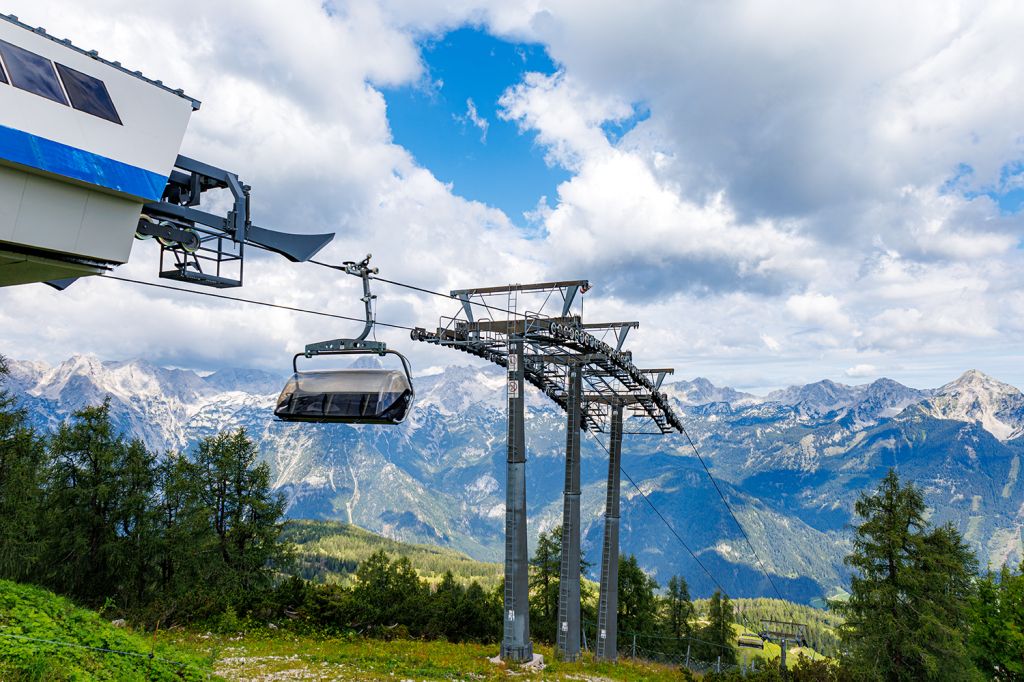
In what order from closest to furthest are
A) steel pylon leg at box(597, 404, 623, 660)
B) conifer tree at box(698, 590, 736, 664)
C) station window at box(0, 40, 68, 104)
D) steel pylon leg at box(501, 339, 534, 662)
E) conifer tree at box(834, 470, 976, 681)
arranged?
station window at box(0, 40, 68, 104), steel pylon leg at box(501, 339, 534, 662), conifer tree at box(834, 470, 976, 681), steel pylon leg at box(597, 404, 623, 660), conifer tree at box(698, 590, 736, 664)

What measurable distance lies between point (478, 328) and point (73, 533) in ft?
92.0

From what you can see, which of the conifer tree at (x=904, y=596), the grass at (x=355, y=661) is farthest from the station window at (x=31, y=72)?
the conifer tree at (x=904, y=596)

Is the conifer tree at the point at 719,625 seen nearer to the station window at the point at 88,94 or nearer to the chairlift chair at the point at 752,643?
the chairlift chair at the point at 752,643

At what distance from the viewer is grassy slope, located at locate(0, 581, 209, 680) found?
Result: 11648 mm

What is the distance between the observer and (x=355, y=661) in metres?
21.5

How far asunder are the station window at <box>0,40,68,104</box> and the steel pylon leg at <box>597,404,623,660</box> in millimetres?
26068

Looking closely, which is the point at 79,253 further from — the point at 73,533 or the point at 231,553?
the point at 73,533

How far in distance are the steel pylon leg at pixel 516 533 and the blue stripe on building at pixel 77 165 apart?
53.2 ft

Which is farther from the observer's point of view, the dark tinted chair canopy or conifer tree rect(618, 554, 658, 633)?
conifer tree rect(618, 554, 658, 633)

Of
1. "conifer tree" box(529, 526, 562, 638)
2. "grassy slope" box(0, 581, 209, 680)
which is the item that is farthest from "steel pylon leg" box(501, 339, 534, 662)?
"conifer tree" box(529, 526, 562, 638)

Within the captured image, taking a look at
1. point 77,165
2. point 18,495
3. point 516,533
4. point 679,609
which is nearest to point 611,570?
point 516,533

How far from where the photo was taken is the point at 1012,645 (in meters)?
39.0

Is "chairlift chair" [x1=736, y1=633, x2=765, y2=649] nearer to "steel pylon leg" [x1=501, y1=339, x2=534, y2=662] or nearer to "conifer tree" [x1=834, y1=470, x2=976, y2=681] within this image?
"conifer tree" [x1=834, y1=470, x2=976, y2=681]

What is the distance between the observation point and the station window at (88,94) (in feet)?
32.1
